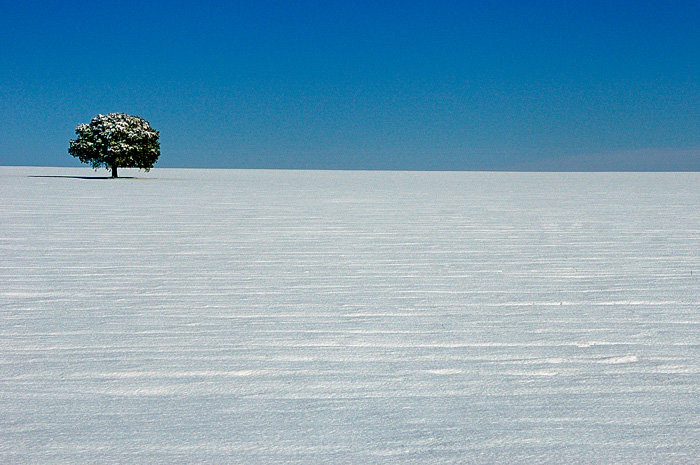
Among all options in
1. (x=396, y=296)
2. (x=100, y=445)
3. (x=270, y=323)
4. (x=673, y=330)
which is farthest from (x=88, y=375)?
(x=673, y=330)

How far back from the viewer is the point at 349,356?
12.6ft

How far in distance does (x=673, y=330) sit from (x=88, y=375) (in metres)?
3.88

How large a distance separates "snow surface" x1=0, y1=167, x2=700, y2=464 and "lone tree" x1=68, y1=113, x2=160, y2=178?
120ft

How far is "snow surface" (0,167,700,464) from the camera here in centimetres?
268

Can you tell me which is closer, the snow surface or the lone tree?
the snow surface

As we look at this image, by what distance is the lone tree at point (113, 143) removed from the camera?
42562 millimetres

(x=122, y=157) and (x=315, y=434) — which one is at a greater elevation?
(x=122, y=157)

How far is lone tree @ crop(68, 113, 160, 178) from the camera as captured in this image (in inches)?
1676

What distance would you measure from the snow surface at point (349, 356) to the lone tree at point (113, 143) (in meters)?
36.5

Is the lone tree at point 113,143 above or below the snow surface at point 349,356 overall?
above

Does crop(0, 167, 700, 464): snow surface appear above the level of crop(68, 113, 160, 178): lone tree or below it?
below

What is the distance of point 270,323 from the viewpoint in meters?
4.63

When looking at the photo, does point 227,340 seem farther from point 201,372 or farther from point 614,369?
point 614,369

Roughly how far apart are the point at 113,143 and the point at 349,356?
139ft
